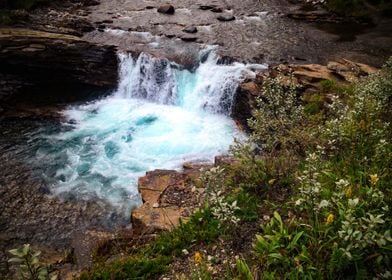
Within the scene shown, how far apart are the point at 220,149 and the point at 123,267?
20.4 ft

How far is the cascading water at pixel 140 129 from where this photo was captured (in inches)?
407

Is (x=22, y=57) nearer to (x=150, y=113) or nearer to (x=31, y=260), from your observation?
(x=150, y=113)

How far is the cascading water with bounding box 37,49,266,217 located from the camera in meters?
10.3

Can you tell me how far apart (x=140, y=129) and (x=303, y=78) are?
539cm

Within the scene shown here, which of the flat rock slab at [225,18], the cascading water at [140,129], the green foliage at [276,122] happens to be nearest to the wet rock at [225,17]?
the flat rock slab at [225,18]

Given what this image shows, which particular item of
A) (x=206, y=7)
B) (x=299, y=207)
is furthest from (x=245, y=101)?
(x=206, y=7)

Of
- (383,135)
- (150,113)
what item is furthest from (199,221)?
(150,113)

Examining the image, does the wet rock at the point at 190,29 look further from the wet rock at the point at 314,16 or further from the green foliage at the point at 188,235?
the green foliage at the point at 188,235

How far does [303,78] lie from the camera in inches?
446

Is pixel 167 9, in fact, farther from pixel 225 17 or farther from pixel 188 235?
pixel 188 235

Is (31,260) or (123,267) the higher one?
(31,260)

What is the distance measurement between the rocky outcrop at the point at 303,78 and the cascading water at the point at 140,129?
0.46m

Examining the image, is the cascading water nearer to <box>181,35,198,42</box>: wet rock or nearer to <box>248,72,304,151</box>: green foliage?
<box>181,35,198,42</box>: wet rock

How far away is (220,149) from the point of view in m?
11.0
